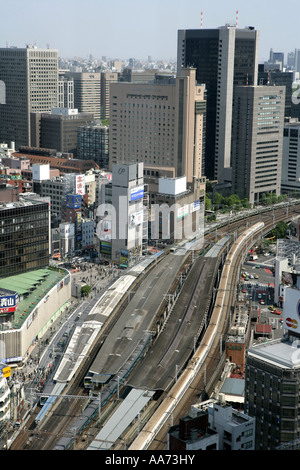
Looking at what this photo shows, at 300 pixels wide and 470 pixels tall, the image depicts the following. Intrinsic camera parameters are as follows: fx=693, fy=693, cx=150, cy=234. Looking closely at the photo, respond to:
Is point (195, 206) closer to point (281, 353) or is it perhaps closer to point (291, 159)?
point (291, 159)

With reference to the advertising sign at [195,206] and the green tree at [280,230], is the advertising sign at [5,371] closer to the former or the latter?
the advertising sign at [195,206]

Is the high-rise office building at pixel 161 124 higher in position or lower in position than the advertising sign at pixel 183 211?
higher

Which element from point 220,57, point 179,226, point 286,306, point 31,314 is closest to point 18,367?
point 31,314

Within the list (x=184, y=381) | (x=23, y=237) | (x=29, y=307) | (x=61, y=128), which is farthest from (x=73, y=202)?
(x=61, y=128)

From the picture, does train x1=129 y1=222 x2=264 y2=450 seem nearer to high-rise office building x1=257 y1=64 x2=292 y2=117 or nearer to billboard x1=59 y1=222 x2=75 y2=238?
billboard x1=59 y1=222 x2=75 y2=238

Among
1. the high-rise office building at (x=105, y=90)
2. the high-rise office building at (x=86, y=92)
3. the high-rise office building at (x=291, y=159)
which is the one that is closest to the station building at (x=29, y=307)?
the high-rise office building at (x=291, y=159)

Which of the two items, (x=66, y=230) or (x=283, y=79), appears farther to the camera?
(x=283, y=79)
